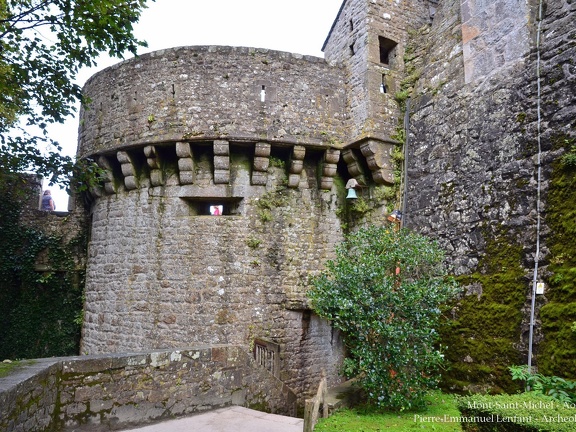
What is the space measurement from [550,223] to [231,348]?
4545mm

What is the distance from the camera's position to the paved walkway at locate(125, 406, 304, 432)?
4.93 m

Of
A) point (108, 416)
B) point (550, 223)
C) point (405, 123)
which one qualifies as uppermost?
point (405, 123)

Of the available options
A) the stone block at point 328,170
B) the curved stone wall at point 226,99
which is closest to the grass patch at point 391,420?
the stone block at point 328,170

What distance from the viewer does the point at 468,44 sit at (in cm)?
745

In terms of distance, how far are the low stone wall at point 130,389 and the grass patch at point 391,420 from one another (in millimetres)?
1286

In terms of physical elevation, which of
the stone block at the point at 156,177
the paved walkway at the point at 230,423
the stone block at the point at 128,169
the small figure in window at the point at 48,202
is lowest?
the paved walkway at the point at 230,423

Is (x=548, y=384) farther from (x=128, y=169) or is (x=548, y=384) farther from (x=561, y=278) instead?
(x=128, y=169)

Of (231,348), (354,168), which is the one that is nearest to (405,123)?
(354,168)

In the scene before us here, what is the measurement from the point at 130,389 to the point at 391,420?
3.14m

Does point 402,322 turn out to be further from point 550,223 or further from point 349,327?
point 550,223

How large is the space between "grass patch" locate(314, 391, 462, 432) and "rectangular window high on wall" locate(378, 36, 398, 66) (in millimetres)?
6703

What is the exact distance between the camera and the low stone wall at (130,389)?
3.79m

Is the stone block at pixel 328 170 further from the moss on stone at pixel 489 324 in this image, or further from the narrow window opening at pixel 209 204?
the moss on stone at pixel 489 324

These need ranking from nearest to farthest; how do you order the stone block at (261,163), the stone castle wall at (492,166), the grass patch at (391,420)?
1. the grass patch at (391,420)
2. the stone castle wall at (492,166)
3. the stone block at (261,163)
